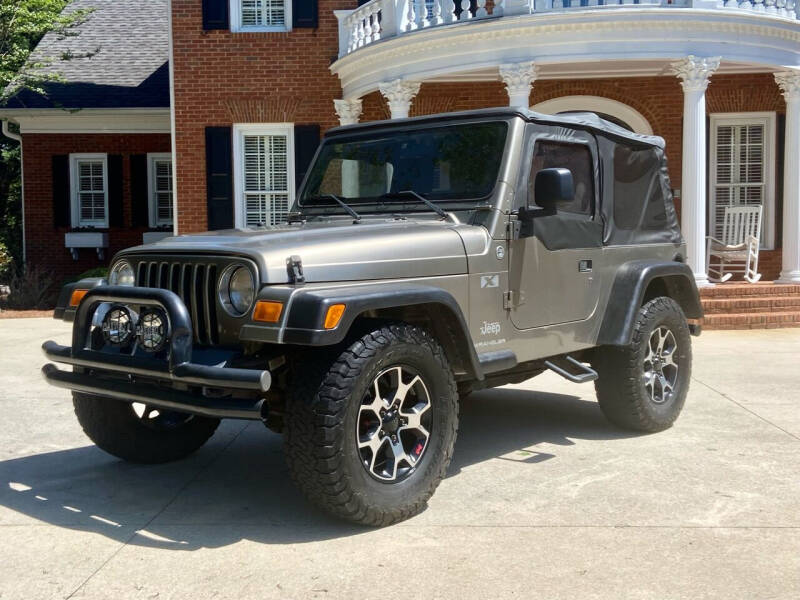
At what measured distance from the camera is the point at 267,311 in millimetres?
3877

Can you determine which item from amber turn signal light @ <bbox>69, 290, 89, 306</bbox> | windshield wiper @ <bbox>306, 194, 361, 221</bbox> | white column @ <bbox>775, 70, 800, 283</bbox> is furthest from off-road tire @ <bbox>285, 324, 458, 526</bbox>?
white column @ <bbox>775, 70, 800, 283</bbox>

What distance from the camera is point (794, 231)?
13375 mm

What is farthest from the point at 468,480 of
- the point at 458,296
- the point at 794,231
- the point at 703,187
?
the point at 794,231

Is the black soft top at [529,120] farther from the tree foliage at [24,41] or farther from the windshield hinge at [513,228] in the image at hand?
the tree foliage at [24,41]

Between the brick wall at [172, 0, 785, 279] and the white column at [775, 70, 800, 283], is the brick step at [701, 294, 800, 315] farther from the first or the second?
the brick wall at [172, 0, 785, 279]

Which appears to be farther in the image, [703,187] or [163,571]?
[703,187]

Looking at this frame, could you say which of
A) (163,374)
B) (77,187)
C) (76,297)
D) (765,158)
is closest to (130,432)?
(76,297)

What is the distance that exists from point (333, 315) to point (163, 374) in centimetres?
80

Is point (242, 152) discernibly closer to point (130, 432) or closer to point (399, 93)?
point (399, 93)

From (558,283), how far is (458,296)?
94 centimetres

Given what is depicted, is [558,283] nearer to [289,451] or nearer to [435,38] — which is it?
[289,451]

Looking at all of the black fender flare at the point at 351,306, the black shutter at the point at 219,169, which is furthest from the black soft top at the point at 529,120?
the black shutter at the point at 219,169

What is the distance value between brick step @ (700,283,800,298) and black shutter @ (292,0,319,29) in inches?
306

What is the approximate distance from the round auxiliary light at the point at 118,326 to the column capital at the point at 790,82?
38.7ft
